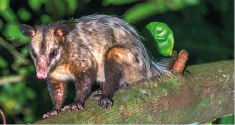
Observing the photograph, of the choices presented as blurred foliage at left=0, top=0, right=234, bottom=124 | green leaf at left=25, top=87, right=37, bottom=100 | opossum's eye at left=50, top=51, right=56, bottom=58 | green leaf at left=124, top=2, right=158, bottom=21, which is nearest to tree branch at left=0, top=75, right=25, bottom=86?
blurred foliage at left=0, top=0, right=234, bottom=124

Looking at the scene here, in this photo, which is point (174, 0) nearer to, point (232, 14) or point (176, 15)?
point (176, 15)

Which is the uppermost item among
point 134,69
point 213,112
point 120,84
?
point 134,69

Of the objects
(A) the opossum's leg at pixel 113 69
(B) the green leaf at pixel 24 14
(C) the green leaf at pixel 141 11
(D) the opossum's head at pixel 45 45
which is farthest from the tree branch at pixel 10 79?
(C) the green leaf at pixel 141 11

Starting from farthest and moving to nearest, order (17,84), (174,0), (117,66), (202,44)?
(202,44), (17,84), (174,0), (117,66)

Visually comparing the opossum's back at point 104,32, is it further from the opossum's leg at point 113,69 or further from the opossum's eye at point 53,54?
the opossum's eye at point 53,54

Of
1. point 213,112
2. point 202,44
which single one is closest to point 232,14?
point 202,44

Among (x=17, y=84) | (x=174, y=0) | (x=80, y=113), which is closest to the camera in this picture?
(x=80, y=113)

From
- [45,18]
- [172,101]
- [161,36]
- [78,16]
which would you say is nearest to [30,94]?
[45,18]

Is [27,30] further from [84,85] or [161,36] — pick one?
[161,36]
